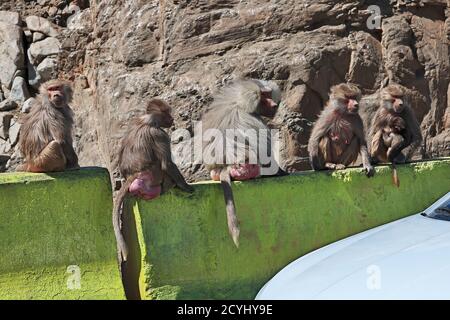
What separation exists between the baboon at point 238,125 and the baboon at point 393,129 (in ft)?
5.87

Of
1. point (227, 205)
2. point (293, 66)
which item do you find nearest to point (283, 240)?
point (227, 205)

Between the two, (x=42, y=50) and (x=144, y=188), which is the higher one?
(x=42, y=50)

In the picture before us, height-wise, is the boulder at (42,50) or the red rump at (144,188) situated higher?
the boulder at (42,50)

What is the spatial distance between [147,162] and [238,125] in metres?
1.07

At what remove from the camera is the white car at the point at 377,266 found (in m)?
3.20

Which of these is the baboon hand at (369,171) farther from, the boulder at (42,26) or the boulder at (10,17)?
the boulder at (10,17)

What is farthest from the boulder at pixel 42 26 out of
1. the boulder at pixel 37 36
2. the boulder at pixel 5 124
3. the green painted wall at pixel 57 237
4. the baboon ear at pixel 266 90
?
the green painted wall at pixel 57 237

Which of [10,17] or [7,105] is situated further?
[10,17]

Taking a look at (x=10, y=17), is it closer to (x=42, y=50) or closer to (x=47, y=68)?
(x=42, y=50)

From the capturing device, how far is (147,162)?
5688 millimetres

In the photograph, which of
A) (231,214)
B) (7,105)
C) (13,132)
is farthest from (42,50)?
(231,214)

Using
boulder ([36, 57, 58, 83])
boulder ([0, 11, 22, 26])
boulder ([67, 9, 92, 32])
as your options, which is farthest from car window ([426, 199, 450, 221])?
boulder ([0, 11, 22, 26])

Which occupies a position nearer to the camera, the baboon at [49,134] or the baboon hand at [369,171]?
the baboon at [49,134]

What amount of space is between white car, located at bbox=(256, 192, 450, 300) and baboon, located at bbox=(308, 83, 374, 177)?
301 cm
